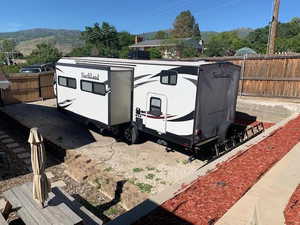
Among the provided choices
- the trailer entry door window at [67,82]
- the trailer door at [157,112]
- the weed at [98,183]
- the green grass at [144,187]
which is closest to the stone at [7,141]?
the trailer entry door window at [67,82]

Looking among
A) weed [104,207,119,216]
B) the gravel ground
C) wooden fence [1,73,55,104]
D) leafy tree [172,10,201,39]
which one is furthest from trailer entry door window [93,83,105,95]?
leafy tree [172,10,201,39]

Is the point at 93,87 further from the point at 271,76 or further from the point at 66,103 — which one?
the point at 271,76

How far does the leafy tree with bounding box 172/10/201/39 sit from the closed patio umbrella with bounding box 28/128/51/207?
93205mm

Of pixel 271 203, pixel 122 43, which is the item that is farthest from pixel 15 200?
pixel 122 43

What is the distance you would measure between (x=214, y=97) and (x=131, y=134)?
3.78 metres

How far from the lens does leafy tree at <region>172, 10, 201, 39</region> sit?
9212 centimetres

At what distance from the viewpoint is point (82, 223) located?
165 inches

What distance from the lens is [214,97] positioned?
27.4 feet

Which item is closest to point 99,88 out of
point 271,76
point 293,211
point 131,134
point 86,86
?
point 86,86

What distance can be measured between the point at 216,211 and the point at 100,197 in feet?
12.1

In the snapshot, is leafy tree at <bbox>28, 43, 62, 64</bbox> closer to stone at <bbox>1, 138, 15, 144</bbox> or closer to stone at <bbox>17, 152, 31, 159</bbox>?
stone at <bbox>1, 138, 15, 144</bbox>

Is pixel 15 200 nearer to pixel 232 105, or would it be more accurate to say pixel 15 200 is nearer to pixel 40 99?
pixel 232 105

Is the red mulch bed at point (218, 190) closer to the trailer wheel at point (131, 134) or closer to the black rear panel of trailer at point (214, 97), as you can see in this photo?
the black rear panel of trailer at point (214, 97)

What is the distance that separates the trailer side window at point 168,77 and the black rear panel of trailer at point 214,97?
0.96 metres
